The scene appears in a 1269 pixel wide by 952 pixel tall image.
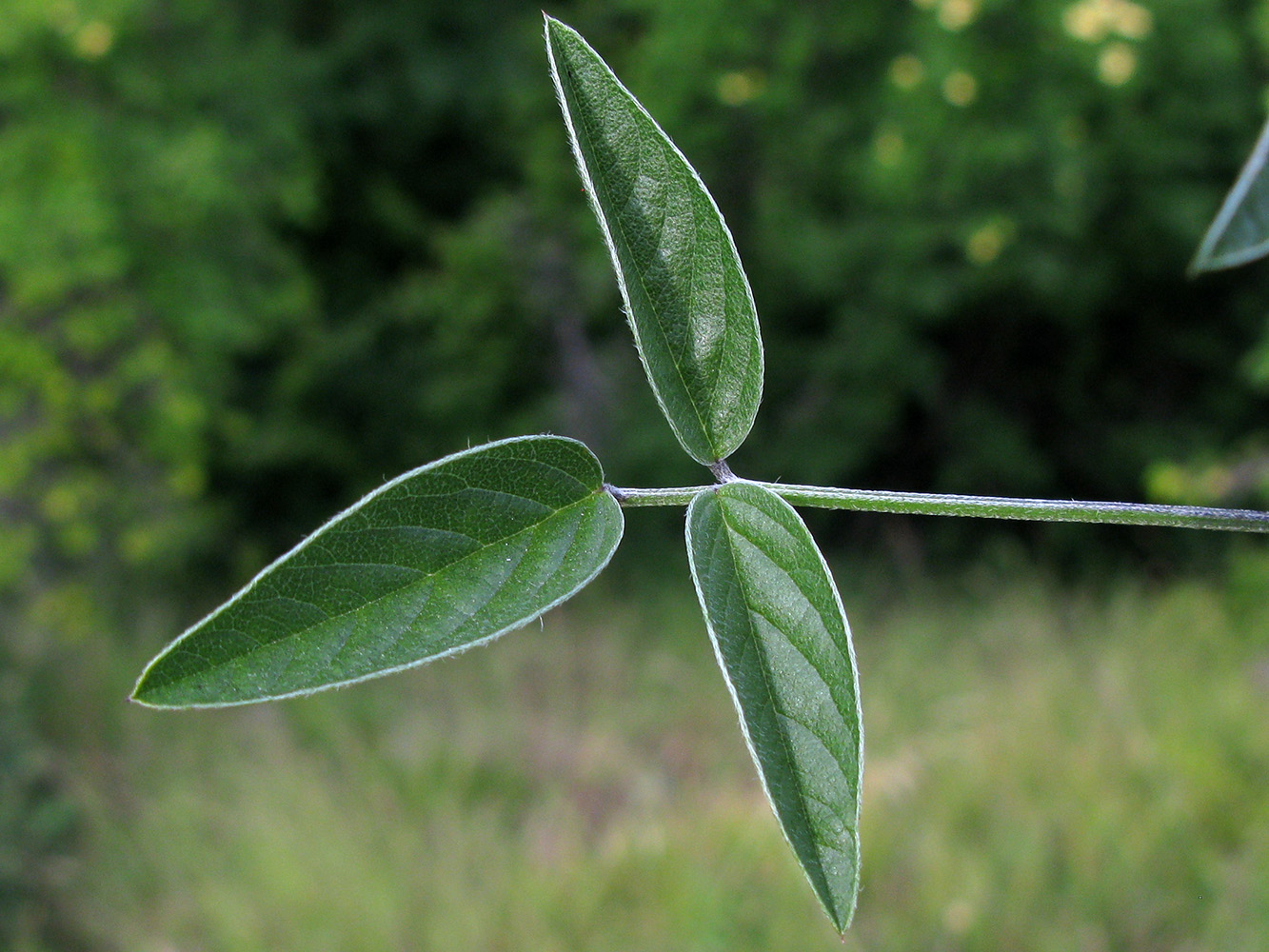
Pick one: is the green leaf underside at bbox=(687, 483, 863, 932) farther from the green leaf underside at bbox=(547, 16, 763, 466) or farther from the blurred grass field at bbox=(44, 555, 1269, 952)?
the blurred grass field at bbox=(44, 555, 1269, 952)

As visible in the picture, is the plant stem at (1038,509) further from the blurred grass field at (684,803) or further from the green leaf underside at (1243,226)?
the blurred grass field at (684,803)

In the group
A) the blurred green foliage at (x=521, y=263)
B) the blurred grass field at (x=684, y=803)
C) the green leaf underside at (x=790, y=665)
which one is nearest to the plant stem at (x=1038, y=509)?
the green leaf underside at (x=790, y=665)

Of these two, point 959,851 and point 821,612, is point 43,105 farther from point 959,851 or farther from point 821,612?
point 821,612

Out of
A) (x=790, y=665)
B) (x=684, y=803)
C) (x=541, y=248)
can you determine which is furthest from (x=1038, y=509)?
(x=541, y=248)

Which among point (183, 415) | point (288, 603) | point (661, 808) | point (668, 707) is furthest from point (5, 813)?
point (288, 603)

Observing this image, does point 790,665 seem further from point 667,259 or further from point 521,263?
point 521,263

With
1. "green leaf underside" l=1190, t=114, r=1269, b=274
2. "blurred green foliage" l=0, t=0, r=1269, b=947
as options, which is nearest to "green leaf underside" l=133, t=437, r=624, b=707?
"green leaf underside" l=1190, t=114, r=1269, b=274
